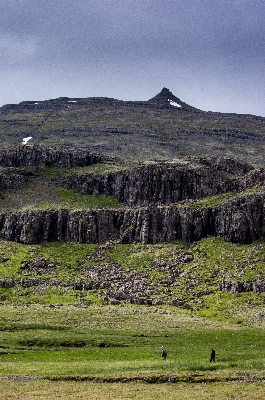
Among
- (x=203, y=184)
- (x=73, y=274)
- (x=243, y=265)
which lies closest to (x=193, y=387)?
(x=243, y=265)

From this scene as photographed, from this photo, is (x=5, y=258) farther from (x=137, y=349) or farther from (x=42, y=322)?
(x=137, y=349)

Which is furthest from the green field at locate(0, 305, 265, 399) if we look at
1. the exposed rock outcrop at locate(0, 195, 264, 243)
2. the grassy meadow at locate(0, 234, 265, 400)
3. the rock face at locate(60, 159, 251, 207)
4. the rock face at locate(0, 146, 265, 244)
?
the rock face at locate(60, 159, 251, 207)

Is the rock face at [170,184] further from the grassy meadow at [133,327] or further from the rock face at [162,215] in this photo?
the grassy meadow at [133,327]

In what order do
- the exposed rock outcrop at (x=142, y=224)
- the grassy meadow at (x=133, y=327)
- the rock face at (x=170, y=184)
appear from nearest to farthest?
1. the grassy meadow at (x=133, y=327)
2. the exposed rock outcrop at (x=142, y=224)
3. the rock face at (x=170, y=184)

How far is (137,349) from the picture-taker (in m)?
73.8

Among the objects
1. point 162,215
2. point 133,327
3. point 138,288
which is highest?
point 162,215

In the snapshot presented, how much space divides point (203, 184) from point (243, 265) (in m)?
62.4

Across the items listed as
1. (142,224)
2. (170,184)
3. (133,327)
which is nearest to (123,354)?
(133,327)

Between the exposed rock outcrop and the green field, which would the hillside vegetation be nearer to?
the green field

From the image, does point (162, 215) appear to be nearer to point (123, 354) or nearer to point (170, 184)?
point (170, 184)

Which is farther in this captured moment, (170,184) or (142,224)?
(170,184)

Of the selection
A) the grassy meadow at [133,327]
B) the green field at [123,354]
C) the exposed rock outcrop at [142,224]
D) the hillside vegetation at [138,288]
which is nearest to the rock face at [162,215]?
the exposed rock outcrop at [142,224]

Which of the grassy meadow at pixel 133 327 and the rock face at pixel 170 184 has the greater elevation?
the rock face at pixel 170 184

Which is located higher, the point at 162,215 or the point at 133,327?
the point at 162,215
